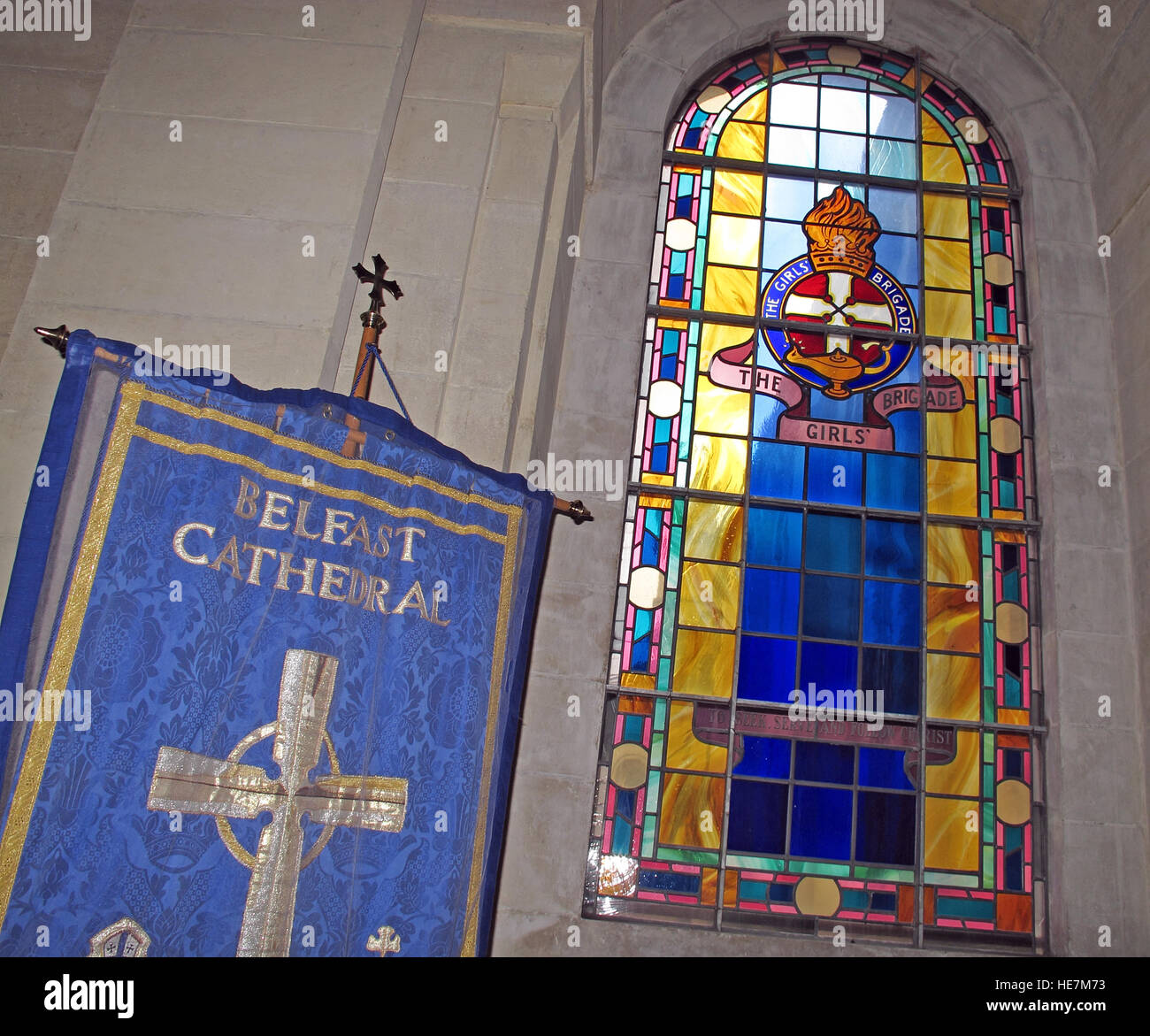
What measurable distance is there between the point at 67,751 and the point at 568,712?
2097mm

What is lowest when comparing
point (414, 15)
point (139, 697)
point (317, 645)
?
point (139, 697)

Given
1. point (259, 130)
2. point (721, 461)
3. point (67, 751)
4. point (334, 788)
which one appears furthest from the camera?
point (721, 461)

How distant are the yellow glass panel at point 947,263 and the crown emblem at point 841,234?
0.93 feet

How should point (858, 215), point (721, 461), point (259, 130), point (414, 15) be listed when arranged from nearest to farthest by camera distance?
point (259, 130) → point (414, 15) → point (721, 461) → point (858, 215)

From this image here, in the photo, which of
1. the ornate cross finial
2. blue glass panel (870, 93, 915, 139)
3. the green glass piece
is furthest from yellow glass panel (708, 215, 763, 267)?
the ornate cross finial

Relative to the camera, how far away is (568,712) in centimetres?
384

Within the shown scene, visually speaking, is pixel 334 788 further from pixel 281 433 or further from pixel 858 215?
pixel 858 215

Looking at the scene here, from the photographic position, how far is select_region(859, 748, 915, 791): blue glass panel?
3.92 m

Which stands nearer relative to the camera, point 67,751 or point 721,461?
point 67,751

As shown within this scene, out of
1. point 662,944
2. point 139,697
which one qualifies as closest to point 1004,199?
point 662,944

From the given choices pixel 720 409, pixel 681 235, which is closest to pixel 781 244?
pixel 681 235

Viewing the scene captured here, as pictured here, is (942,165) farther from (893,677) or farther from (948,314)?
(893,677)

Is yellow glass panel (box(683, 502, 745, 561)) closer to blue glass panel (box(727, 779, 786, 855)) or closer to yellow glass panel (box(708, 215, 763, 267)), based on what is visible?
blue glass panel (box(727, 779, 786, 855))

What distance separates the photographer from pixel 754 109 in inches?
210
